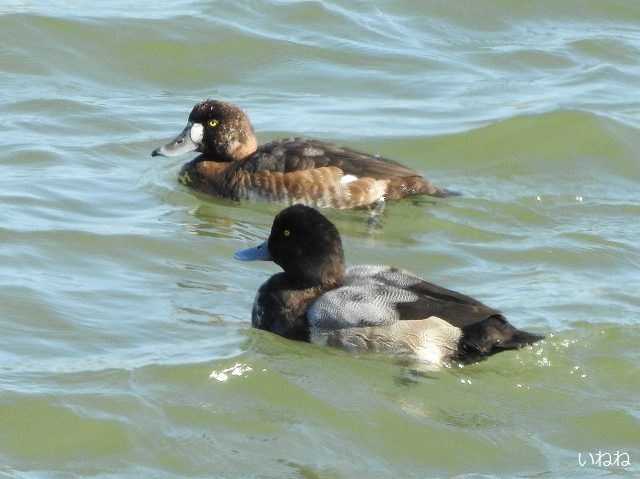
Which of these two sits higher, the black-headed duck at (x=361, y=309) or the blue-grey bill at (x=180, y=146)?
the blue-grey bill at (x=180, y=146)

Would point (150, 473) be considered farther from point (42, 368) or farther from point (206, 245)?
point (206, 245)

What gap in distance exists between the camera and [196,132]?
13.1 m

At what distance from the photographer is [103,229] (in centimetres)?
1104

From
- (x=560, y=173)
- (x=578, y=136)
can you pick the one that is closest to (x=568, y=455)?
(x=560, y=173)

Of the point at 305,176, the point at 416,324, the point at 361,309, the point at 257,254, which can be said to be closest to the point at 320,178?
the point at 305,176

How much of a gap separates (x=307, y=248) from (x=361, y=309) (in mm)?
628

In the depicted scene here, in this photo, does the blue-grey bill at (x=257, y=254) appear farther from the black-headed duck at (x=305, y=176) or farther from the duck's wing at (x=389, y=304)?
the black-headed duck at (x=305, y=176)

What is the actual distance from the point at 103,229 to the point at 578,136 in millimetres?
4827

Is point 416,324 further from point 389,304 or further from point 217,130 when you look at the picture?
point 217,130

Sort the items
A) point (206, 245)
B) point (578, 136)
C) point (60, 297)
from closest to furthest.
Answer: point (60, 297), point (206, 245), point (578, 136)

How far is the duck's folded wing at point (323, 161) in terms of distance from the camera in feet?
40.1

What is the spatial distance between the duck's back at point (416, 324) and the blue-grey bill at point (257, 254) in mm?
825

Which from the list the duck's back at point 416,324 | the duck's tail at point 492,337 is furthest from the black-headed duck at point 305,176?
the duck's tail at point 492,337

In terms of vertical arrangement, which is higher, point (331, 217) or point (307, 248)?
point (307, 248)
